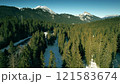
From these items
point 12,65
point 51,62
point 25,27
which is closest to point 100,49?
point 51,62

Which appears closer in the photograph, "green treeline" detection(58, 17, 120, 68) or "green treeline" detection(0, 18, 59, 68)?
"green treeline" detection(0, 18, 59, 68)

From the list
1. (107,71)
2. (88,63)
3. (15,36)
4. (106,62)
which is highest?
(15,36)

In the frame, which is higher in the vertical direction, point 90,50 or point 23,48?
point 90,50

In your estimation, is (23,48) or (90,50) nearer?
(90,50)

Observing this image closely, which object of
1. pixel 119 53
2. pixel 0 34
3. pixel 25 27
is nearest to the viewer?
pixel 119 53

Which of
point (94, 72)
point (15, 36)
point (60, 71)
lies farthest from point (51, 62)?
point (15, 36)

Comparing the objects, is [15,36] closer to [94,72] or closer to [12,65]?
[12,65]

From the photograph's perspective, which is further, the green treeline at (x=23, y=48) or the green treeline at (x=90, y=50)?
the green treeline at (x=90, y=50)

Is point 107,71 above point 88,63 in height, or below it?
above

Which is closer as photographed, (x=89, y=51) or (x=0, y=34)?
(x=89, y=51)

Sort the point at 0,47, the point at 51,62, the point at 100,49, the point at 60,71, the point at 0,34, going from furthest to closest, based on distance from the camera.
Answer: the point at 0,34 < the point at 0,47 < the point at 100,49 < the point at 51,62 < the point at 60,71
